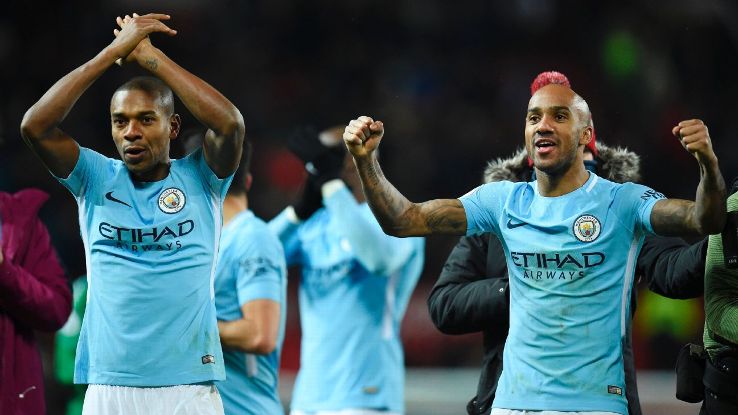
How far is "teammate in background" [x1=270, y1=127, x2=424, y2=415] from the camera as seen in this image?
664cm

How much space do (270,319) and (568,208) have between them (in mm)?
1821

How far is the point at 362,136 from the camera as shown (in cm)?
422

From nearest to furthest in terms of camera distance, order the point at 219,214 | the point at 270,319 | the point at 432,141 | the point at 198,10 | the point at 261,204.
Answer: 1. the point at 219,214
2. the point at 270,319
3. the point at 261,204
4. the point at 432,141
5. the point at 198,10

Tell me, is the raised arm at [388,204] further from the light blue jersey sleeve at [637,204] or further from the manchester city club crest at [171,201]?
the manchester city club crest at [171,201]

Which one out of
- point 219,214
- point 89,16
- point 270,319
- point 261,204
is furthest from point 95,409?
point 89,16

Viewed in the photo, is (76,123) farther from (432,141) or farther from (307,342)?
(307,342)

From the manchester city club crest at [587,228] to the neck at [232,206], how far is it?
223 cm

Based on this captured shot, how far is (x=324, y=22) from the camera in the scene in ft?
46.0

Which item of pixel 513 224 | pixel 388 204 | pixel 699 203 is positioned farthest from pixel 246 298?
pixel 699 203

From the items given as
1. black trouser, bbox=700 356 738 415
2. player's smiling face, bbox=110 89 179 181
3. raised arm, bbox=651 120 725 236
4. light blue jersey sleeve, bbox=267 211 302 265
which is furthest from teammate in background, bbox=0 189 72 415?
black trouser, bbox=700 356 738 415

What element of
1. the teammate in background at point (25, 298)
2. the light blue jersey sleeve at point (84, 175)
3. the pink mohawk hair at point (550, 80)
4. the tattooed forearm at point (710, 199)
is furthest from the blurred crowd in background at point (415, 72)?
the tattooed forearm at point (710, 199)

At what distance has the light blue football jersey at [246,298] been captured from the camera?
5555mm

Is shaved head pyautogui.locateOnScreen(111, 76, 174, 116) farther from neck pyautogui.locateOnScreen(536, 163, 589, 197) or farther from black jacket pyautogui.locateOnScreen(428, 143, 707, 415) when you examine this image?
neck pyautogui.locateOnScreen(536, 163, 589, 197)

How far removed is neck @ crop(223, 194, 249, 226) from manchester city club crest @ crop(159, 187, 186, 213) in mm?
1341
